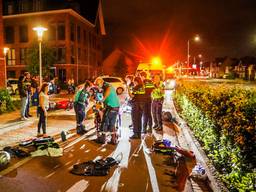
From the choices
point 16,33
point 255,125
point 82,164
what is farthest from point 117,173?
point 16,33

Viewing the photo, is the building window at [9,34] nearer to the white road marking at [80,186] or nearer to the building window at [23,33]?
the building window at [23,33]

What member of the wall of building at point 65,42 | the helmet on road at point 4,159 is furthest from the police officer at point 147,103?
the wall of building at point 65,42

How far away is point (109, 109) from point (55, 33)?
34743 millimetres

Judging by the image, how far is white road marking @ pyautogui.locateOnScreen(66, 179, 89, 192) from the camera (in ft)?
17.7

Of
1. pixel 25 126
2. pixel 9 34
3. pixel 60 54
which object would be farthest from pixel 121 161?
pixel 9 34

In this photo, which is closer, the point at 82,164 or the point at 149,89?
the point at 82,164

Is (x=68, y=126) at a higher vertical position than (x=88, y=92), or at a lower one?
lower

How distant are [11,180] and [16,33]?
137ft

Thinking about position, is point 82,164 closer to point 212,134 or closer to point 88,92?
point 212,134

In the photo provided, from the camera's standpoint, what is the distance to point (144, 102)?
400 inches

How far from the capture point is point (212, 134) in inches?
264

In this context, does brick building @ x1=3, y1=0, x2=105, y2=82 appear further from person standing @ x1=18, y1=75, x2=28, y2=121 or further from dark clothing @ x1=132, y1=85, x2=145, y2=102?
dark clothing @ x1=132, y1=85, x2=145, y2=102

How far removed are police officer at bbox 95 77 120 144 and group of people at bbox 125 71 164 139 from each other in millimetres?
1025

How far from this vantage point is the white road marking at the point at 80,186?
5.41 metres
